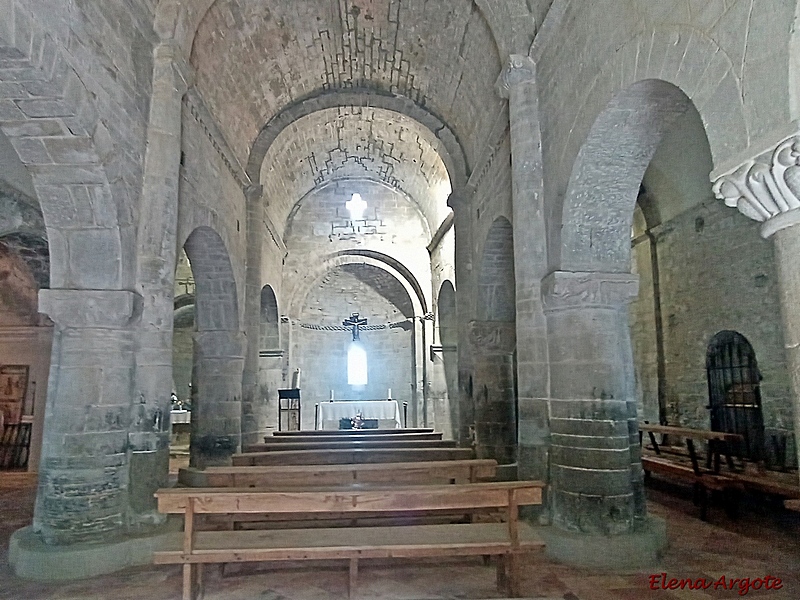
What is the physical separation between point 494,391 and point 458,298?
83.8 inches

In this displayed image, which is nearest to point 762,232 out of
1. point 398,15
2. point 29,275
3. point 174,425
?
point 398,15

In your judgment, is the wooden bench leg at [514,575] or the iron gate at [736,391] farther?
the iron gate at [736,391]

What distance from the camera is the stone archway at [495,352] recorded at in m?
9.14

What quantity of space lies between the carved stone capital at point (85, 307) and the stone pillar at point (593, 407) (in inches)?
168

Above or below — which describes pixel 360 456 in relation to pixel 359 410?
below

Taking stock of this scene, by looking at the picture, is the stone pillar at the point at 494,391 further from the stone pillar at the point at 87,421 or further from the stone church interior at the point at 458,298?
the stone pillar at the point at 87,421

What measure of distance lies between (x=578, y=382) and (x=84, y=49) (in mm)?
5436

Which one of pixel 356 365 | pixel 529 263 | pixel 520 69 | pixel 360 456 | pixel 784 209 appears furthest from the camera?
pixel 356 365

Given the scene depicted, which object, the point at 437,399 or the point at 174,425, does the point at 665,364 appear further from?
the point at 174,425

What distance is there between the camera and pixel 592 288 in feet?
18.9

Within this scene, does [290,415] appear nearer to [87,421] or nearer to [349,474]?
[349,474]

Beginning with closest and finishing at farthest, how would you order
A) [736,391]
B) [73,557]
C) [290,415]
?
1. [73,557]
2. [736,391]
3. [290,415]

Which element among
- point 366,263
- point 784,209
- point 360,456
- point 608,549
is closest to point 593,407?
point 608,549

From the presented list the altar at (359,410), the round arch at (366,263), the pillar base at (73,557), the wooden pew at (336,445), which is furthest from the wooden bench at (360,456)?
the altar at (359,410)
